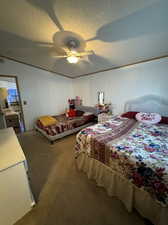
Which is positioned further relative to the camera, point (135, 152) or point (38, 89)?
point (38, 89)

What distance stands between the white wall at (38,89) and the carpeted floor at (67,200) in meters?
2.32

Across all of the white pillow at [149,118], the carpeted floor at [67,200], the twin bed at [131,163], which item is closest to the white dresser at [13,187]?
the carpeted floor at [67,200]

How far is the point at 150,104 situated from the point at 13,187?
3.21 m

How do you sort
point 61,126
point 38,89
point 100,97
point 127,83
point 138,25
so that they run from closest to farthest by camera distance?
point 138,25
point 61,126
point 127,83
point 100,97
point 38,89

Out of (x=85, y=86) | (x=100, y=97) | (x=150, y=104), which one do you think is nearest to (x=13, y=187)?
(x=150, y=104)

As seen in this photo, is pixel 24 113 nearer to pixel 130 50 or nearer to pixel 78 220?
pixel 78 220

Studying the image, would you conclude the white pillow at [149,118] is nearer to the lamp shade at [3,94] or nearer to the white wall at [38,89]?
the white wall at [38,89]

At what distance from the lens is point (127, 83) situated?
3133 millimetres

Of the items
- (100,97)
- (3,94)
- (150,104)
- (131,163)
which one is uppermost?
(3,94)

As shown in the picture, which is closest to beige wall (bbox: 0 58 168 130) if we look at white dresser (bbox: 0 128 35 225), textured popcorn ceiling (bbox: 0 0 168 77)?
textured popcorn ceiling (bbox: 0 0 168 77)

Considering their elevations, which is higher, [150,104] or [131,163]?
[150,104]

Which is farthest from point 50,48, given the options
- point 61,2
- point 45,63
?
point 61,2

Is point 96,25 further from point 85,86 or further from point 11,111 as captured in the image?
point 11,111

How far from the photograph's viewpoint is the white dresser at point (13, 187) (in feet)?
3.34
